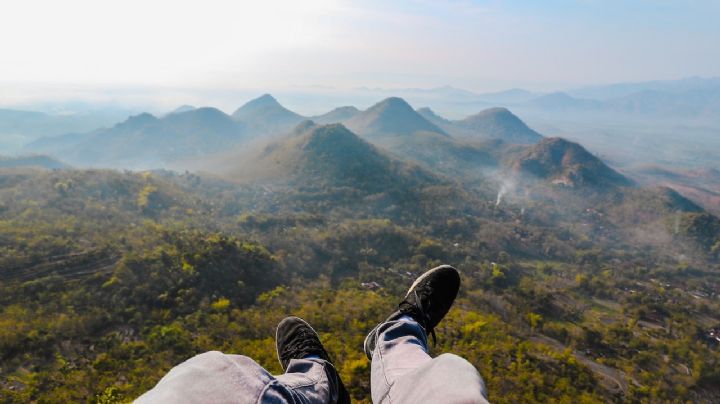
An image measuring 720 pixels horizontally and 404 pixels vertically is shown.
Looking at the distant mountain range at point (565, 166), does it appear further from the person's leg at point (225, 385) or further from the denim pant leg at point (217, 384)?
the denim pant leg at point (217, 384)

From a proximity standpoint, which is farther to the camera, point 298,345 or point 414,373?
point 298,345

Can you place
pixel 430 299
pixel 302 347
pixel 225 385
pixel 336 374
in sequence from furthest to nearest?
pixel 430 299, pixel 302 347, pixel 336 374, pixel 225 385

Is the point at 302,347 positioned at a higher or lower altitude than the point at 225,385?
lower

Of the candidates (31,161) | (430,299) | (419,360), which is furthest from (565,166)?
(31,161)

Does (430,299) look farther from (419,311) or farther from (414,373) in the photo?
(414,373)

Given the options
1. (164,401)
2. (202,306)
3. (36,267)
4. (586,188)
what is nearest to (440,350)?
(202,306)

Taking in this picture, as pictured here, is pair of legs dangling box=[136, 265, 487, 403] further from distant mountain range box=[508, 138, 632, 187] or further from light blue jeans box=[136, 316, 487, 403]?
distant mountain range box=[508, 138, 632, 187]
